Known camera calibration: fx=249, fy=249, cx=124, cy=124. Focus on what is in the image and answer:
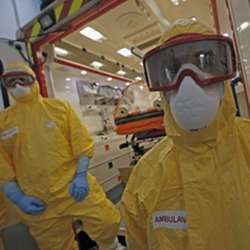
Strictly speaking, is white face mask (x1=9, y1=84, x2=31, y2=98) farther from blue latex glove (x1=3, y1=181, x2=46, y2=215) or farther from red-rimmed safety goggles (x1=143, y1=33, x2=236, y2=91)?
red-rimmed safety goggles (x1=143, y1=33, x2=236, y2=91)

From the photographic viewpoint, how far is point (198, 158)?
74cm

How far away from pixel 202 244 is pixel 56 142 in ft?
4.18

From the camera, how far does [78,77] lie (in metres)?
4.51

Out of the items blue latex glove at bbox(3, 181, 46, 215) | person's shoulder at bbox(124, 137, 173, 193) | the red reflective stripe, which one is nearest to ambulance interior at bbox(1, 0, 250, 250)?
the red reflective stripe

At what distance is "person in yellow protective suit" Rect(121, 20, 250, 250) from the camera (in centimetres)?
70

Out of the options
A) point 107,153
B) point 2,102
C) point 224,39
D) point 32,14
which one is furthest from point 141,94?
point 224,39

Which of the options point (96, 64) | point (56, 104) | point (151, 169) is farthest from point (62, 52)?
point (151, 169)

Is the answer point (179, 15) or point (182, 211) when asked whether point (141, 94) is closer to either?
point (179, 15)

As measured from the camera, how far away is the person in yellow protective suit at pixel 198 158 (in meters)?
0.70

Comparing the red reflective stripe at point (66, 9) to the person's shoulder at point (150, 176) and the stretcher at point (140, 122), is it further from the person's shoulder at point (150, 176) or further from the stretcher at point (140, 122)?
the person's shoulder at point (150, 176)

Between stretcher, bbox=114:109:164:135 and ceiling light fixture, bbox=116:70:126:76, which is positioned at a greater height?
ceiling light fixture, bbox=116:70:126:76

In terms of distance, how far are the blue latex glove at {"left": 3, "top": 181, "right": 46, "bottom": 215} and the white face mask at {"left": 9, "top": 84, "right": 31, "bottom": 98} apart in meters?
0.61

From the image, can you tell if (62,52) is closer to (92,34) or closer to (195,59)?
(92,34)

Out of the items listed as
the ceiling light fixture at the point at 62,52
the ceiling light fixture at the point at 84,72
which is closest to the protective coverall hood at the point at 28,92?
the ceiling light fixture at the point at 62,52
